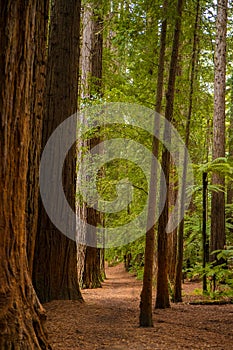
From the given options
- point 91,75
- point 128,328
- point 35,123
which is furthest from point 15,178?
point 91,75

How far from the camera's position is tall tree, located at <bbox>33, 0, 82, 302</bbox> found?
314 inches

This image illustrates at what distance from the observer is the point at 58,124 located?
8.26 meters

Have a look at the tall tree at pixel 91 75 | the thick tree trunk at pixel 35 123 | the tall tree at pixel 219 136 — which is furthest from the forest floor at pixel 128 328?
the tall tree at pixel 219 136

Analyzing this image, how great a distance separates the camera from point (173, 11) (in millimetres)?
7016

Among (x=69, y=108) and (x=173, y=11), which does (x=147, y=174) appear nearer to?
(x=69, y=108)

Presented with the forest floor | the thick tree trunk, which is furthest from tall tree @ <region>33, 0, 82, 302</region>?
the thick tree trunk

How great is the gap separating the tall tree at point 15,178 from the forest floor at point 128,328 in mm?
1175

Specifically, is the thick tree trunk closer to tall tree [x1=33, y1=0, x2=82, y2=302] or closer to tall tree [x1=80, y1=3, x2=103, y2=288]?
Result: tall tree [x1=33, y1=0, x2=82, y2=302]

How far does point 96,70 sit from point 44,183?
6321mm

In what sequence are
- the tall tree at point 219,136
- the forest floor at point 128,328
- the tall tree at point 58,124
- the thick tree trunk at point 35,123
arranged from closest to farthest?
the forest floor at point 128,328, the thick tree trunk at point 35,123, the tall tree at point 58,124, the tall tree at point 219,136

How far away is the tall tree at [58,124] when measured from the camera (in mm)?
7973

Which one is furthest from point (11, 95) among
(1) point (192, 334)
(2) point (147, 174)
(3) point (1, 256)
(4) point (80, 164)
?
(4) point (80, 164)

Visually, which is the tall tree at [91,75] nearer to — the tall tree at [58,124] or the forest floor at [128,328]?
the tall tree at [58,124]

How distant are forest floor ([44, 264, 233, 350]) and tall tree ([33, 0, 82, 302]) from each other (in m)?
0.45
